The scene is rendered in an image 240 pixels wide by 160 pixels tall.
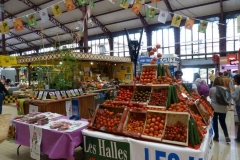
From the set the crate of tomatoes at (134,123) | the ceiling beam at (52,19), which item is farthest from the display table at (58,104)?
the ceiling beam at (52,19)

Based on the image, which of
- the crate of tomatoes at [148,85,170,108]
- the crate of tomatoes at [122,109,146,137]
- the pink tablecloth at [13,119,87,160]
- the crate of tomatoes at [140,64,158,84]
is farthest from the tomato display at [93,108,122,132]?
the crate of tomatoes at [140,64,158,84]

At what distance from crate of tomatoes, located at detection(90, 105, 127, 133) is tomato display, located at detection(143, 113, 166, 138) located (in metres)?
0.36

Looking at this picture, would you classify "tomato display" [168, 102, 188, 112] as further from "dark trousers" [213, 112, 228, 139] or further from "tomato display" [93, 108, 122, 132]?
"dark trousers" [213, 112, 228, 139]

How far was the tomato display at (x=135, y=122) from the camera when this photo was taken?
105 inches

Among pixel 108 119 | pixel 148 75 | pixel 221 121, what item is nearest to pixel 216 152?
pixel 221 121

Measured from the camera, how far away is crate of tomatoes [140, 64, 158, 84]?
3.40 m

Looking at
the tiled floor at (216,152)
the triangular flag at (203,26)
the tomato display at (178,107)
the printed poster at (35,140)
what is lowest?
the tiled floor at (216,152)

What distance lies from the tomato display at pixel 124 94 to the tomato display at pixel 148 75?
29 cm

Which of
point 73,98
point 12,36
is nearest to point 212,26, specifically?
point 73,98

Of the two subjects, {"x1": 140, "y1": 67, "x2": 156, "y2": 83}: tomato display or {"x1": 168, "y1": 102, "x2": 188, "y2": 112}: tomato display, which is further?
{"x1": 140, "y1": 67, "x2": 156, "y2": 83}: tomato display

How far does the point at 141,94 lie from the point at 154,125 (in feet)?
2.54

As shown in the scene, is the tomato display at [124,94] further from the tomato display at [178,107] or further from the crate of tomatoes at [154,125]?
the tomato display at [178,107]

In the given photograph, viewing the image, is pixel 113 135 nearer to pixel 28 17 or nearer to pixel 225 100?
pixel 225 100

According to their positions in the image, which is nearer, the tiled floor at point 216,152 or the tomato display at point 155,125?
the tomato display at point 155,125
